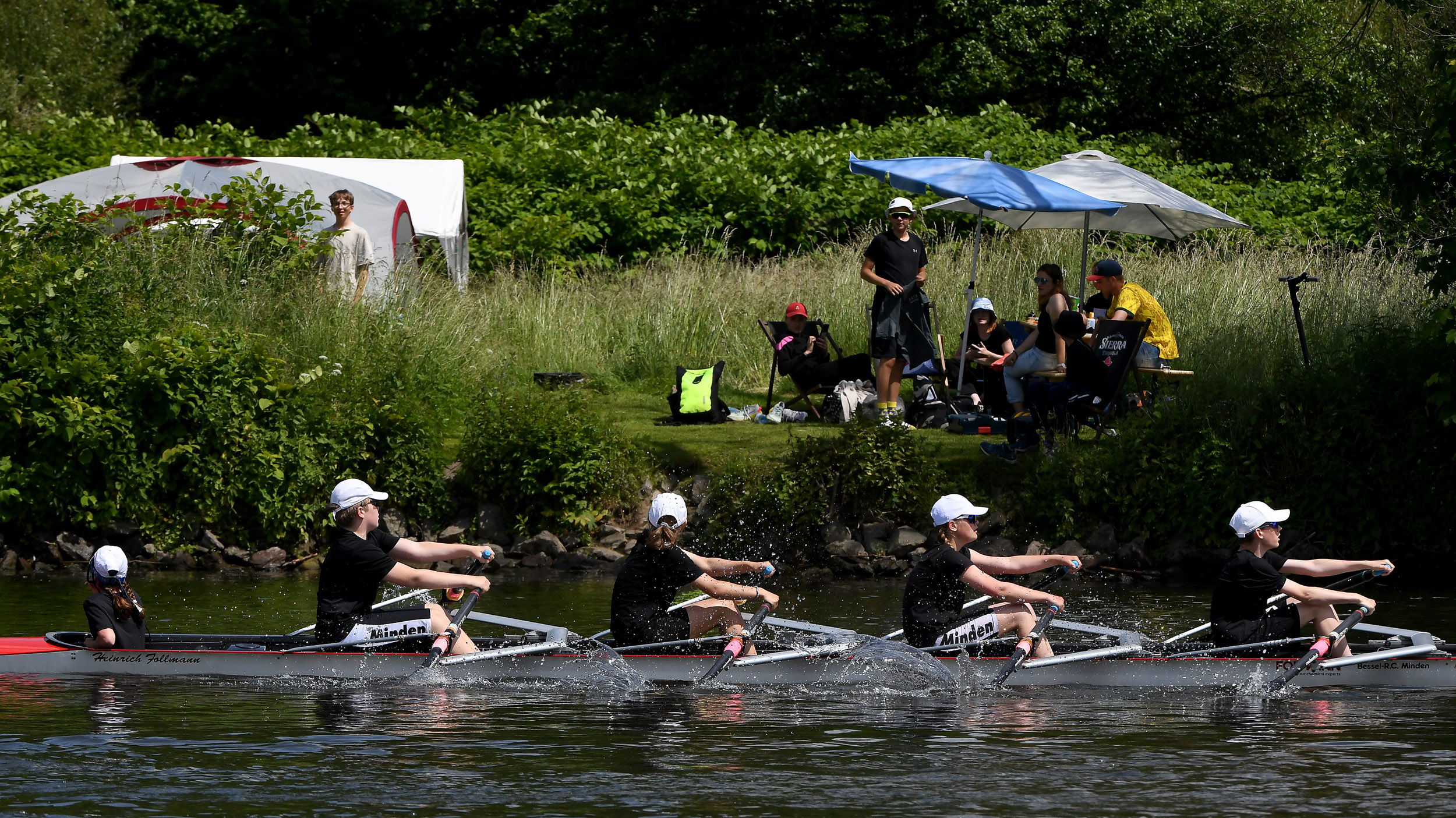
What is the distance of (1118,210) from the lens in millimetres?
17641

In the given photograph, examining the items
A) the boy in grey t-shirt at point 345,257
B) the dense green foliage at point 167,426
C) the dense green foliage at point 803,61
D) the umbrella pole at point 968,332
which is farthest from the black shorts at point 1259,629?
the dense green foliage at point 803,61

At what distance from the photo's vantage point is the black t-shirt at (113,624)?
1126cm

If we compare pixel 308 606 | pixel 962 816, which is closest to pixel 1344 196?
pixel 308 606

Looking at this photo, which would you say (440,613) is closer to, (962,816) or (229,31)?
(962,816)

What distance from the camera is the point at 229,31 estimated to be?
123ft

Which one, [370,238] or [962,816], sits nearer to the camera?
[962,816]

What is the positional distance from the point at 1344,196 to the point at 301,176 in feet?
54.2

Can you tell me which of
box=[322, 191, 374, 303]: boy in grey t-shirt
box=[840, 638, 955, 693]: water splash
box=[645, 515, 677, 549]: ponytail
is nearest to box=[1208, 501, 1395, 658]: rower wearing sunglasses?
box=[840, 638, 955, 693]: water splash

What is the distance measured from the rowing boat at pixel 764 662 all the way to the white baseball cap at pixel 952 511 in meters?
0.83

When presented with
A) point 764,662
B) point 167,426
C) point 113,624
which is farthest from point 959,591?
point 167,426

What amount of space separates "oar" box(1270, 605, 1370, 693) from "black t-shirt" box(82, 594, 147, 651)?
23.8ft

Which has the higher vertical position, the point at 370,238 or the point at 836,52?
the point at 836,52

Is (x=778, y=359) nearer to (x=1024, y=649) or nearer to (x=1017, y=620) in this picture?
(x=1017, y=620)

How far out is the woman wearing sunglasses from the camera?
1557cm
